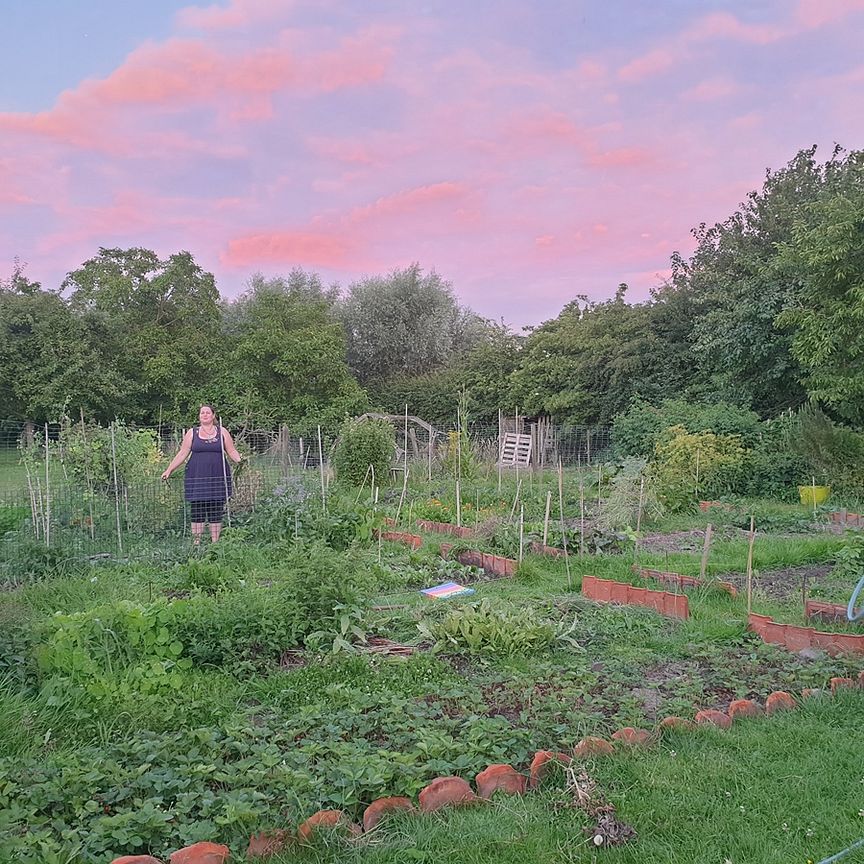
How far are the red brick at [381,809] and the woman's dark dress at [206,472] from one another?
4.70 meters

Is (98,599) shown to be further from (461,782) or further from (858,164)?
(858,164)

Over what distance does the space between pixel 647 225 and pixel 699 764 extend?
1129cm

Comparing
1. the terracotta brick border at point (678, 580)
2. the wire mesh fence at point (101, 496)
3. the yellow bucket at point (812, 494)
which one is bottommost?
the yellow bucket at point (812, 494)

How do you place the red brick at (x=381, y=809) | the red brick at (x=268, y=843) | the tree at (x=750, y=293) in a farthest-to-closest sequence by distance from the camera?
the tree at (x=750, y=293)
the red brick at (x=381, y=809)
the red brick at (x=268, y=843)

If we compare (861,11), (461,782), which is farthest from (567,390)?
(461,782)

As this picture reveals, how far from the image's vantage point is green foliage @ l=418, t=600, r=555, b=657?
362cm

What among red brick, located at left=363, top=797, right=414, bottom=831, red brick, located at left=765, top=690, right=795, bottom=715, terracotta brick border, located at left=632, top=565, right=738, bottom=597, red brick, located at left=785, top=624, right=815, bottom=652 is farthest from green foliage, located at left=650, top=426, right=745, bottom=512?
red brick, located at left=363, top=797, right=414, bottom=831

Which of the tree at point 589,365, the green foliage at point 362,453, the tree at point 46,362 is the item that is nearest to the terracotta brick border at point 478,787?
the green foliage at point 362,453

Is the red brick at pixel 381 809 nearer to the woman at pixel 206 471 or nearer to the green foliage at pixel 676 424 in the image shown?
the woman at pixel 206 471

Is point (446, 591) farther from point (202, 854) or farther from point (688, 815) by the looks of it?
point (202, 854)

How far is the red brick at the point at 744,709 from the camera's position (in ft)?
9.25

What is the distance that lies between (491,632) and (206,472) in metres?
3.79

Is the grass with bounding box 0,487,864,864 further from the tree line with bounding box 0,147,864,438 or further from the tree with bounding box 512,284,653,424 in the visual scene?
the tree with bounding box 512,284,653,424

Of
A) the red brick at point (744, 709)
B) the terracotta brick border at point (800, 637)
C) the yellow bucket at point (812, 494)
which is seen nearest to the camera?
the red brick at point (744, 709)
